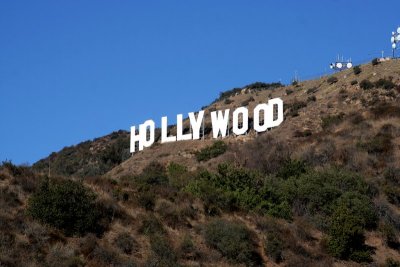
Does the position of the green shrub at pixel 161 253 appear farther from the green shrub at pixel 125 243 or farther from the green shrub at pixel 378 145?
the green shrub at pixel 378 145

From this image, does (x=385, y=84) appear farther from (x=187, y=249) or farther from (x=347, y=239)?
(x=187, y=249)

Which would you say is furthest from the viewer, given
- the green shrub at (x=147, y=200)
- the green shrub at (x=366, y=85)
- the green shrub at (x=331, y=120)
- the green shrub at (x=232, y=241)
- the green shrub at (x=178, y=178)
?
the green shrub at (x=366, y=85)

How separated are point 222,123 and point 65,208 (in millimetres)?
40737

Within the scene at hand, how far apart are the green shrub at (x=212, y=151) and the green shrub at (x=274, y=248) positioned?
31.4 m

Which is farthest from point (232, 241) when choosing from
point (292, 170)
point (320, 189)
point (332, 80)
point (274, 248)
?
point (332, 80)

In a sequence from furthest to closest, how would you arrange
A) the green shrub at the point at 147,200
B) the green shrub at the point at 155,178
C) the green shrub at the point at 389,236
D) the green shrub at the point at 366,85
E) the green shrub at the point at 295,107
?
the green shrub at the point at 295,107 < the green shrub at the point at 366,85 < the green shrub at the point at 155,178 < the green shrub at the point at 389,236 < the green shrub at the point at 147,200

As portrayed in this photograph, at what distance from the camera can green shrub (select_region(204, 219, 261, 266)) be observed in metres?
29.0

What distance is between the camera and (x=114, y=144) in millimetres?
88688

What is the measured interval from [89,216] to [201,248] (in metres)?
4.59

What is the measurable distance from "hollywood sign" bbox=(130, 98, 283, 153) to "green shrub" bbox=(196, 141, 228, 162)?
3.02 m

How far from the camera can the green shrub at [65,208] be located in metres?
27.8

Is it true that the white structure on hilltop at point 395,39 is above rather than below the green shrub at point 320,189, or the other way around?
above

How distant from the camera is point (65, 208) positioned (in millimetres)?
28391

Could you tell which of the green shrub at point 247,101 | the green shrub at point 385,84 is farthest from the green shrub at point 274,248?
the green shrub at point 247,101
